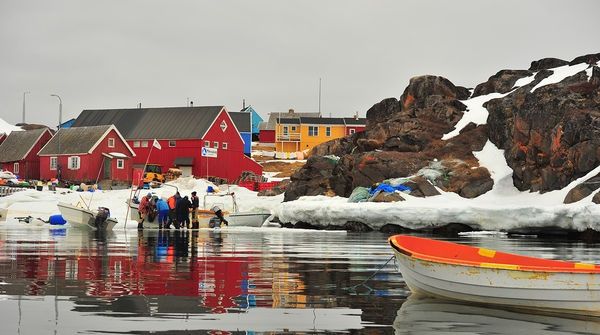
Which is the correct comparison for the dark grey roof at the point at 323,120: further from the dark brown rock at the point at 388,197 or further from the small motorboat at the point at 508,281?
the small motorboat at the point at 508,281

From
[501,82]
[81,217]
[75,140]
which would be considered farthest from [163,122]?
[81,217]

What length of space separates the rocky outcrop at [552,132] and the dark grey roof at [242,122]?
2115 inches

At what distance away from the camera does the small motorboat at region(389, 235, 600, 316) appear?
11234 millimetres

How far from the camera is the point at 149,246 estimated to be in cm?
2677

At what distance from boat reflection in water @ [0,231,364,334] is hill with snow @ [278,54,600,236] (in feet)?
78.3

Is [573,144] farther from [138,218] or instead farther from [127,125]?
[127,125]

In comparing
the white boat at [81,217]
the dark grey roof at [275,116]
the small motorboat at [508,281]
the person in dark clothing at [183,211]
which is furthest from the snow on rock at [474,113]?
the dark grey roof at [275,116]

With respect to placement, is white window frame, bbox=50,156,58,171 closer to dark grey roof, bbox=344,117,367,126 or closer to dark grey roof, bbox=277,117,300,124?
dark grey roof, bbox=277,117,300,124

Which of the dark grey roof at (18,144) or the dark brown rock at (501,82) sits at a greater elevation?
the dark brown rock at (501,82)

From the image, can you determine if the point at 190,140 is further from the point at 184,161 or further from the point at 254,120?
the point at 254,120

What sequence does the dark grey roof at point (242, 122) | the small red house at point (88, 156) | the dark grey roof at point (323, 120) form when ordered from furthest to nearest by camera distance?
the dark grey roof at point (323, 120) → the dark grey roof at point (242, 122) → the small red house at point (88, 156)

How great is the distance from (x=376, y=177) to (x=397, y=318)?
44716 mm

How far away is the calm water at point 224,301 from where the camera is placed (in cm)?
1012

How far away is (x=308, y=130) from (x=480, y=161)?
6102cm
